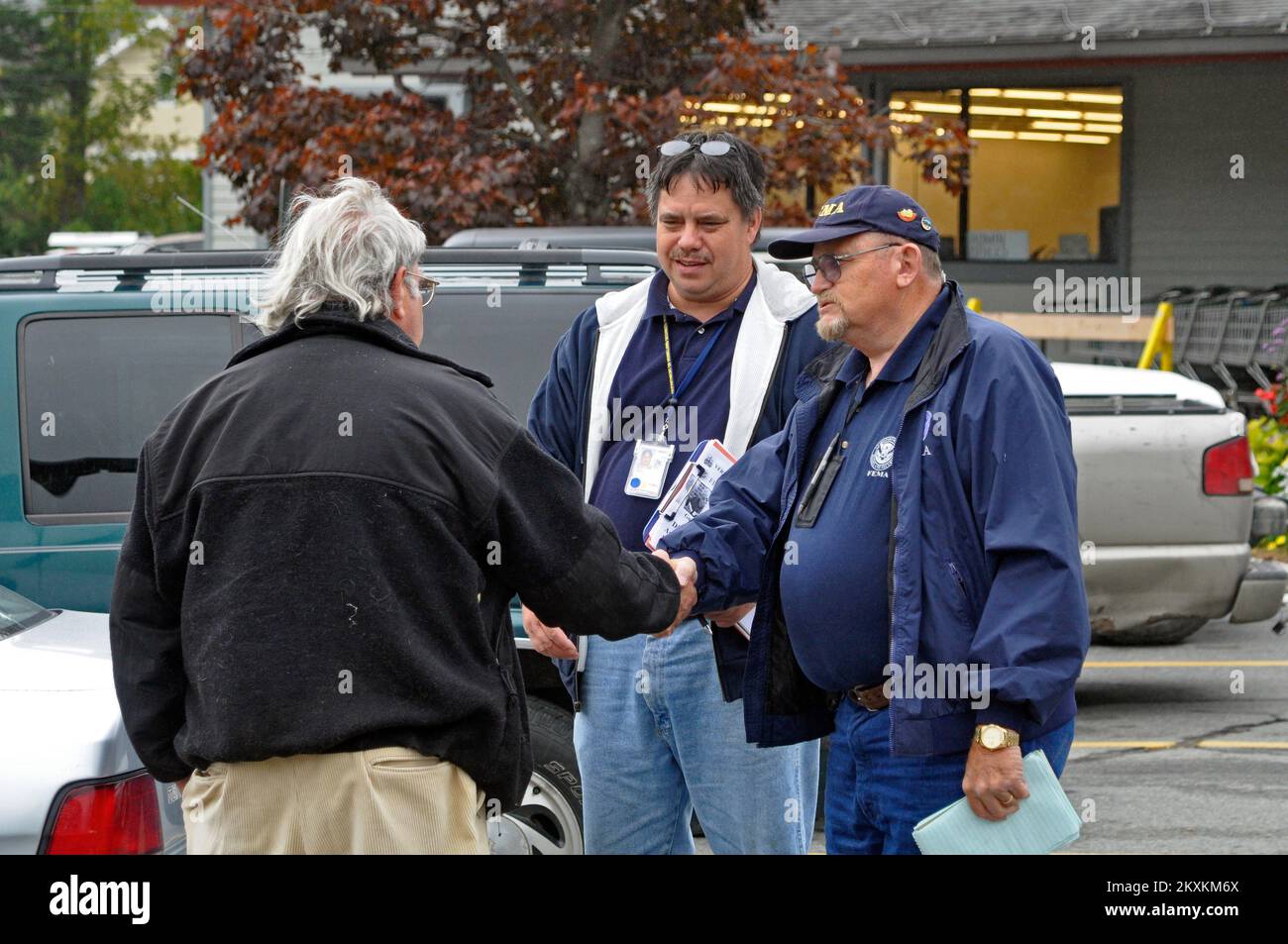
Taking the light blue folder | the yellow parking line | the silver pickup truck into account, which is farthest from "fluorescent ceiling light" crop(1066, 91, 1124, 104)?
the light blue folder

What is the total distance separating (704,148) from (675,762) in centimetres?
150

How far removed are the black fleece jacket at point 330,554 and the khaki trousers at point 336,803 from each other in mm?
39

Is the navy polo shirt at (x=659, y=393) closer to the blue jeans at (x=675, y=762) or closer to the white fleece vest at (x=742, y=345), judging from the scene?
the white fleece vest at (x=742, y=345)

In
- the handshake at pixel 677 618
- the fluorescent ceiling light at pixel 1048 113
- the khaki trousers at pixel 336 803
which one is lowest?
the khaki trousers at pixel 336 803

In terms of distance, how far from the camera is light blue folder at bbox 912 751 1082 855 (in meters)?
3.05

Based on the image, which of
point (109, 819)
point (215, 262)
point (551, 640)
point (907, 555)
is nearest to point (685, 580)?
point (551, 640)

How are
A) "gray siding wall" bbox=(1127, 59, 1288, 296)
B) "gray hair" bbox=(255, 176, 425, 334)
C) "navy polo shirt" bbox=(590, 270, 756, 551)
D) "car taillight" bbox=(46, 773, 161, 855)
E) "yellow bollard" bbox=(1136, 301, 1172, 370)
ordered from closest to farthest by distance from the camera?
"gray hair" bbox=(255, 176, 425, 334), "car taillight" bbox=(46, 773, 161, 855), "navy polo shirt" bbox=(590, 270, 756, 551), "yellow bollard" bbox=(1136, 301, 1172, 370), "gray siding wall" bbox=(1127, 59, 1288, 296)

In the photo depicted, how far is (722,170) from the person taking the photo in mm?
3857

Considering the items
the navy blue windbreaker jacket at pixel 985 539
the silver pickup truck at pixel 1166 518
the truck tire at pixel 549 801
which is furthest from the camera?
the silver pickup truck at pixel 1166 518

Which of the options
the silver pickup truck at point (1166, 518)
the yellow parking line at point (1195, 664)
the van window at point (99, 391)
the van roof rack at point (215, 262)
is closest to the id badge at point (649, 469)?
the van roof rack at point (215, 262)

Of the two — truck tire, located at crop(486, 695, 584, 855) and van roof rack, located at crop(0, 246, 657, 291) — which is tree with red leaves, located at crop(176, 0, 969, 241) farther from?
truck tire, located at crop(486, 695, 584, 855)

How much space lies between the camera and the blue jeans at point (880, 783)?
10.4 feet

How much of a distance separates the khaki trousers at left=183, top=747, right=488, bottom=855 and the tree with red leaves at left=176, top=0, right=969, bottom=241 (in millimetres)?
7279

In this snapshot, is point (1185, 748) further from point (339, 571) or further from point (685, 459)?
point (339, 571)
